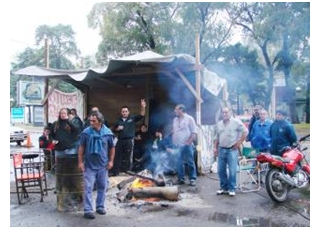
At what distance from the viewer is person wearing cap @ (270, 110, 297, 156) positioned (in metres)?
6.74

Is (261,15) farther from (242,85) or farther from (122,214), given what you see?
(122,214)

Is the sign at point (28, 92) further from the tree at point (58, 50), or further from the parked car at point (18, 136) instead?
the parked car at point (18, 136)

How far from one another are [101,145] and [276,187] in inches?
120

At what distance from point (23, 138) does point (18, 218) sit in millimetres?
15275

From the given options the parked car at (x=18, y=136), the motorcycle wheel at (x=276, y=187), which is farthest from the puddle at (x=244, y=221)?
the parked car at (x=18, y=136)

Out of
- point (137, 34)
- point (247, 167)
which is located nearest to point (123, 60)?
point (247, 167)

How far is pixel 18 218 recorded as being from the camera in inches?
212

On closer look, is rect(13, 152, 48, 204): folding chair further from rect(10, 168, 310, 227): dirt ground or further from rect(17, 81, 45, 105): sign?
rect(17, 81, 45, 105): sign

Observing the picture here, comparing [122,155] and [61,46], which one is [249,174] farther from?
[61,46]

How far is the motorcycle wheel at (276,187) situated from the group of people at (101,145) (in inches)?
74.6

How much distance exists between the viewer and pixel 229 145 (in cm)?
657

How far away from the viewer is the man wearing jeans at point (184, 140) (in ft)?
25.1

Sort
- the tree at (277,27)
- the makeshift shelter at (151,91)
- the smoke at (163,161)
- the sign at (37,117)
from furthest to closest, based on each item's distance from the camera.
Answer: the sign at (37,117) < the tree at (277,27) < the makeshift shelter at (151,91) < the smoke at (163,161)

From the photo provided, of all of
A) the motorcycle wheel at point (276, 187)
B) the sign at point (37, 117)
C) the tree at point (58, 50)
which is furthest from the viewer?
the sign at point (37, 117)
